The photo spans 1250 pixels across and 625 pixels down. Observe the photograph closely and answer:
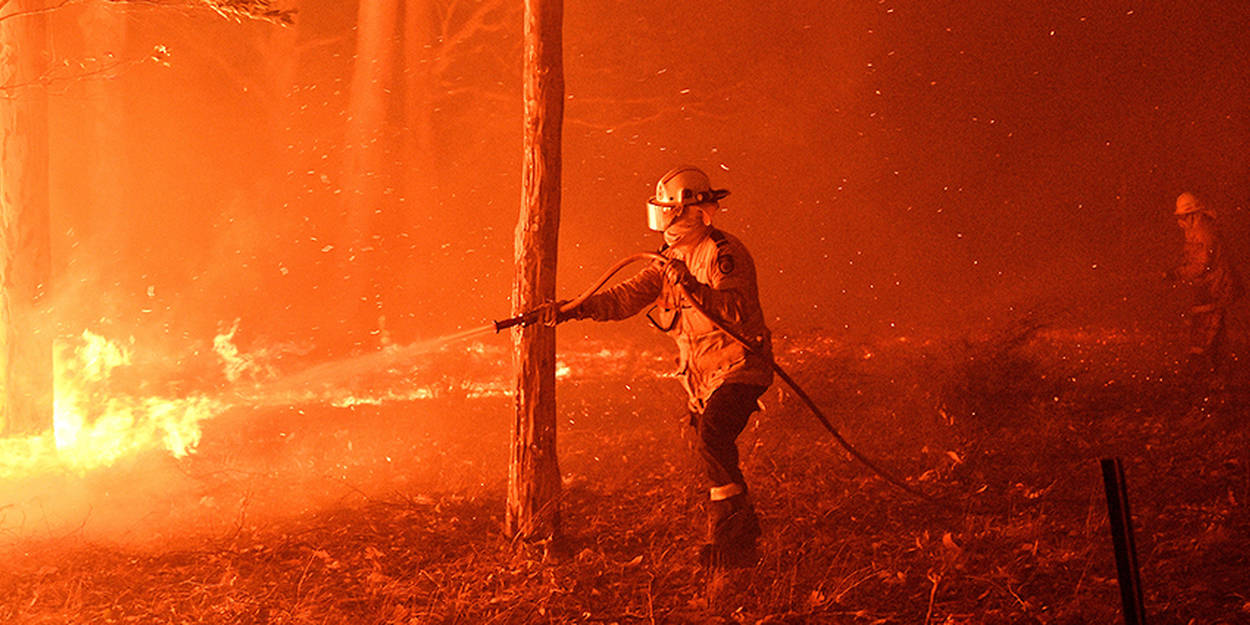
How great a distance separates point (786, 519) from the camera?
7000 millimetres

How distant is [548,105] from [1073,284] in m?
16.4

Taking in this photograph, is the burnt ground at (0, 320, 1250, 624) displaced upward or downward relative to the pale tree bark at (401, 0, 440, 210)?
downward

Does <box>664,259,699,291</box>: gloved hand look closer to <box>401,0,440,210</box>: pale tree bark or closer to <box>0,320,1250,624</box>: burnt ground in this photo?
<box>0,320,1250,624</box>: burnt ground

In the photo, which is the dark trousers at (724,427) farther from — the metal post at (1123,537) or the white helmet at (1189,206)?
the white helmet at (1189,206)

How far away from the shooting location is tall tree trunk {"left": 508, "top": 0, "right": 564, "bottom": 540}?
6309 mm

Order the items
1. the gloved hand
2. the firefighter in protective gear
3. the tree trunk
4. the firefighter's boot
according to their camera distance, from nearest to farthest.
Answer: the gloved hand
the firefighter in protective gear
the firefighter's boot
the tree trunk

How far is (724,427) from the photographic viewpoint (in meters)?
5.99

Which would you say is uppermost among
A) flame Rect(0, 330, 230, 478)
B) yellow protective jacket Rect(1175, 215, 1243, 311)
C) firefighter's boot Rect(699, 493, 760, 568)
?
yellow protective jacket Rect(1175, 215, 1243, 311)

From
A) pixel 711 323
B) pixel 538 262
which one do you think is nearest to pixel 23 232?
pixel 538 262

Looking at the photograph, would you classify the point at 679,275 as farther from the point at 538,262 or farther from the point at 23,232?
the point at 23,232

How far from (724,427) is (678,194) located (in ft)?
4.54

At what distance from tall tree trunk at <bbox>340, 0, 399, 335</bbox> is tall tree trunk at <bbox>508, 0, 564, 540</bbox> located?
10920 millimetres

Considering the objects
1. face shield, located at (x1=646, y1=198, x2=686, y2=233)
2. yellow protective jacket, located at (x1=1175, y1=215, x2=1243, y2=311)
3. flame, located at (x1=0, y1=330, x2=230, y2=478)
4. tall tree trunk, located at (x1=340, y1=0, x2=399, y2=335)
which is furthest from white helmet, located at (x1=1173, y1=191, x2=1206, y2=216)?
tall tree trunk, located at (x1=340, y1=0, x2=399, y2=335)

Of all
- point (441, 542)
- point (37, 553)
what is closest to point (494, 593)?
point (441, 542)
